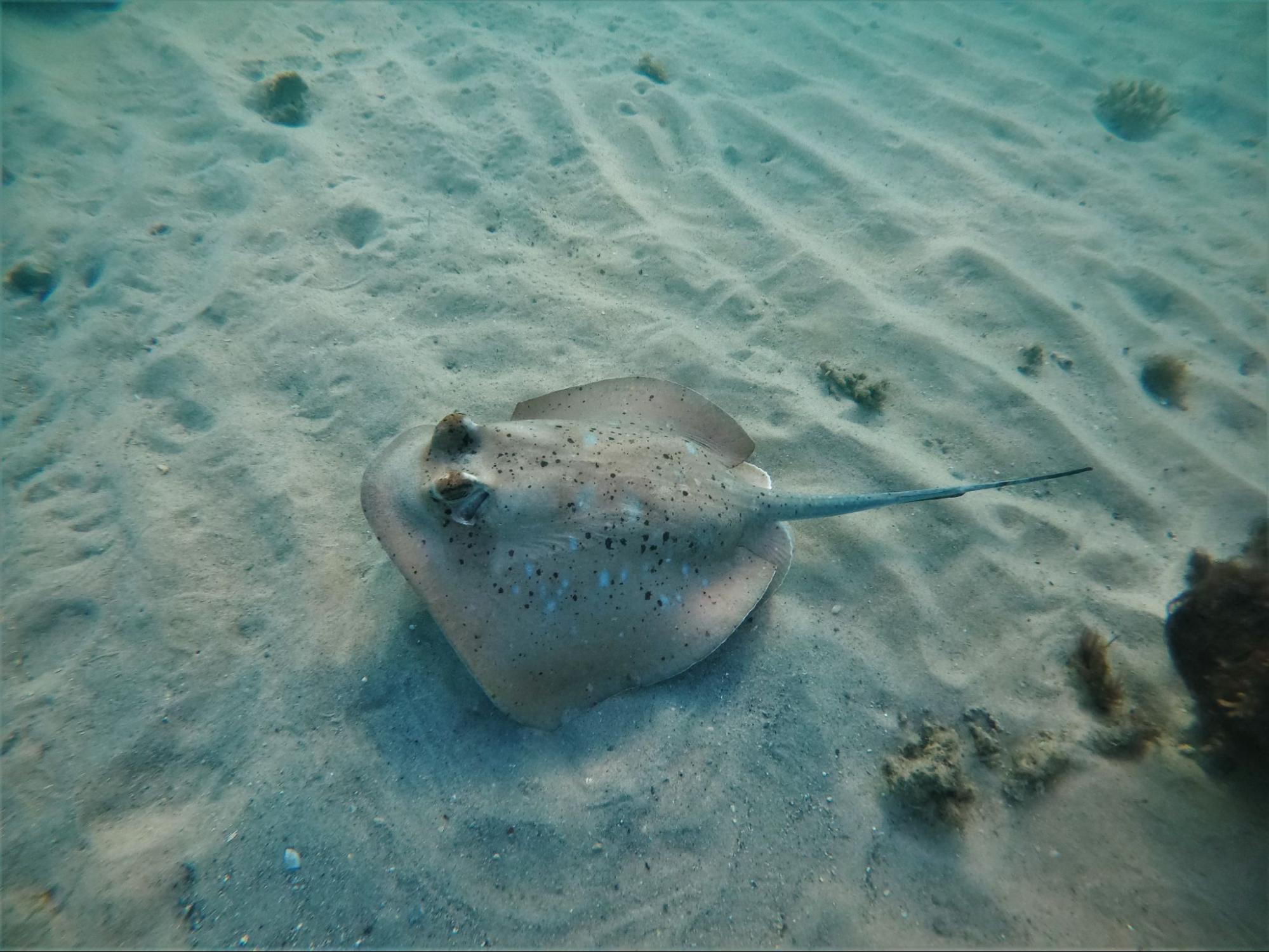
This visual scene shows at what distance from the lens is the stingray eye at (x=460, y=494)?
3268 mm

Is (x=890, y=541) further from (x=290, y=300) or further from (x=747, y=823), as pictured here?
(x=290, y=300)

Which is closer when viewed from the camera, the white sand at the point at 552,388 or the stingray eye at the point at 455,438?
the white sand at the point at 552,388

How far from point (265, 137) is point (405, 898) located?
8.62 meters

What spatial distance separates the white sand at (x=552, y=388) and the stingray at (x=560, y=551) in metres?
0.51

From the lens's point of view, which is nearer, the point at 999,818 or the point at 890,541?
the point at 999,818

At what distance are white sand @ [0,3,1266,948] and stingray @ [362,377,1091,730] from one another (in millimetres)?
512

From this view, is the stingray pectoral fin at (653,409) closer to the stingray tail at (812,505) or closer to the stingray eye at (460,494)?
the stingray tail at (812,505)

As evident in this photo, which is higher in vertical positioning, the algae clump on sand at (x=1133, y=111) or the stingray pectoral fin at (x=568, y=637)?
the algae clump on sand at (x=1133, y=111)

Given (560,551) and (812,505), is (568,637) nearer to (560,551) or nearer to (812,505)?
(560,551)

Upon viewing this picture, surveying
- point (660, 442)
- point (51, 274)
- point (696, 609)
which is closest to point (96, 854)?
point (696, 609)

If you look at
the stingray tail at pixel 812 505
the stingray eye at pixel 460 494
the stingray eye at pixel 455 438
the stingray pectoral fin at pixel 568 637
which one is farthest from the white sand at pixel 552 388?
the stingray eye at pixel 455 438

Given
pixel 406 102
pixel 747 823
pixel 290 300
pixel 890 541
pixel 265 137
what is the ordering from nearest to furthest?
1. pixel 747 823
2. pixel 890 541
3. pixel 290 300
4. pixel 265 137
5. pixel 406 102

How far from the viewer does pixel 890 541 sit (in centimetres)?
473

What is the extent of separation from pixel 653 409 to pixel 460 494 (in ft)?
6.13
